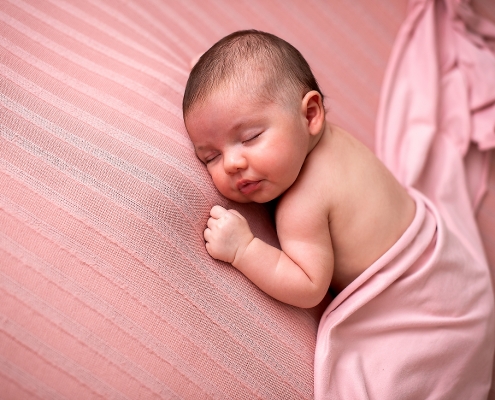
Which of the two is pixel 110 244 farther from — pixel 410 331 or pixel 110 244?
pixel 410 331

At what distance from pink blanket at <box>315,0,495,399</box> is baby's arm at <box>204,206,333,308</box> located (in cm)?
11

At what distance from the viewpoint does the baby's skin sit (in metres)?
0.88

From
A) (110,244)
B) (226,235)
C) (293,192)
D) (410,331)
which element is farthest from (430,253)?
(110,244)

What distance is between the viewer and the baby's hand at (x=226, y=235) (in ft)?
2.86

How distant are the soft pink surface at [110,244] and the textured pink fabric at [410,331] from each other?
7 centimetres

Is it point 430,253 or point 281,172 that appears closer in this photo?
point 281,172

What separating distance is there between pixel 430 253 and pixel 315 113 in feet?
1.35

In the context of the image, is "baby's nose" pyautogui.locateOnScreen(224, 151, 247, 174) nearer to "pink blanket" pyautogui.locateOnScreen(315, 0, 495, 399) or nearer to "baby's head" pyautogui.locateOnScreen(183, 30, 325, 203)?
"baby's head" pyautogui.locateOnScreen(183, 30, 325, 203)

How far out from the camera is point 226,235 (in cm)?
87

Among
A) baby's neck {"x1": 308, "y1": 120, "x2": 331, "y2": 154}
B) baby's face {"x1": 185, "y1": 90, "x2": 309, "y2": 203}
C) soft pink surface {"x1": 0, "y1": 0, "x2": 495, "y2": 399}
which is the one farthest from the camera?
baby's neck {"x1": 308, "y1": 120, "x2": 331, "y2": 154}

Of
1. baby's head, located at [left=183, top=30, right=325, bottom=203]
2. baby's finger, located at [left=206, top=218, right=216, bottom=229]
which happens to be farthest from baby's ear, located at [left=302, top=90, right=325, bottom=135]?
baby's finger, located at [left=206, top=218, right=216, bottom=229]

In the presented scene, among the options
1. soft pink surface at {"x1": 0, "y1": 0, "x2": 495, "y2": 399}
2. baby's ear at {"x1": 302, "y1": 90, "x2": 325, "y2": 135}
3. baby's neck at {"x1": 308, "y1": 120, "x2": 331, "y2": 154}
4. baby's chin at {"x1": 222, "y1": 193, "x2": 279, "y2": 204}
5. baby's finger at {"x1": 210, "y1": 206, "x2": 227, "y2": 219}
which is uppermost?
baby's ear at {"x1": 302, "y1": 90, "x2": 325, "y2": 135}

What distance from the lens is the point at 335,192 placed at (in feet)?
3.10

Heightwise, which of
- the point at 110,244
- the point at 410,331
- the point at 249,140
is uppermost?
the point at 249,140
